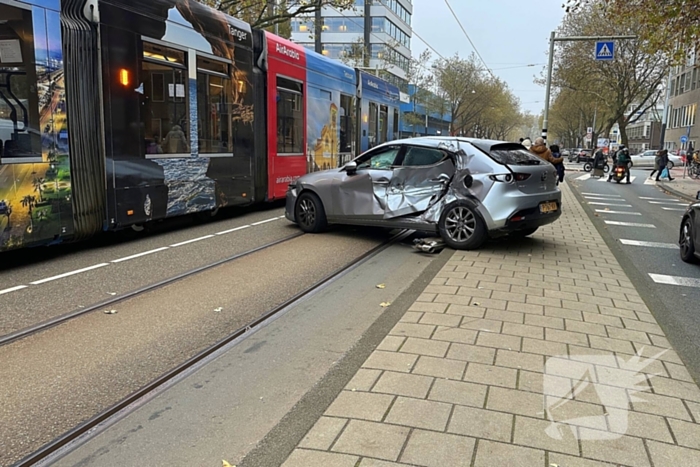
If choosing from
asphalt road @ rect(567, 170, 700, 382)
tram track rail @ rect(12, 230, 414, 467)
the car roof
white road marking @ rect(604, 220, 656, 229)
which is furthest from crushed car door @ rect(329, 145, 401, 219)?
white road marking @ rect(604, 220, 656, 229)

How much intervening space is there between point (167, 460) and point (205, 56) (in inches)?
300

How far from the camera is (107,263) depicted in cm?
709

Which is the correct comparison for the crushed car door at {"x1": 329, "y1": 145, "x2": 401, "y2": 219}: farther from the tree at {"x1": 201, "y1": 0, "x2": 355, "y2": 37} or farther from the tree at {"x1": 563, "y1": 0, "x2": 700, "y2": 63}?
the tree at {"x1": 201, "y1": 0, "x2": 355, "y2": 37}

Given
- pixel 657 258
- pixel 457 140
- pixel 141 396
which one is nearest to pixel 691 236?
pixel 657 258

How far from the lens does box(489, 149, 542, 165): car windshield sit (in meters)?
7.98

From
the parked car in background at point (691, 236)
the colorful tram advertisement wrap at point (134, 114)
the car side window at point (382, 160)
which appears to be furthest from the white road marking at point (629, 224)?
the colorful tram advertisement wrap at point (134, 114)

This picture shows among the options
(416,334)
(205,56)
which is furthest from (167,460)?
(205,56)

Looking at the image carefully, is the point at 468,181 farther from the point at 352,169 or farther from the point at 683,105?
the point at 683,105

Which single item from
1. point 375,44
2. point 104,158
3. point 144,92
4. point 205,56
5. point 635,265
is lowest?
point 635,265

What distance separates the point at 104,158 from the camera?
738 cm

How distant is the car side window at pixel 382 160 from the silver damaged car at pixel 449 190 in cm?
2

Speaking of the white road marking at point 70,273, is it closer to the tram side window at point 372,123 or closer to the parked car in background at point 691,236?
the parked car in background at point 691,236

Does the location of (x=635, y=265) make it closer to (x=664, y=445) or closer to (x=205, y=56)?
(x=664, y=445)

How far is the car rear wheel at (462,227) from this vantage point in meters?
7.88
